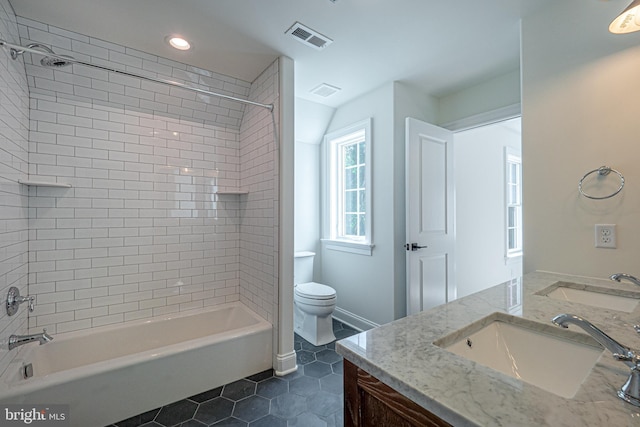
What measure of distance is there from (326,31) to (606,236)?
207 cm

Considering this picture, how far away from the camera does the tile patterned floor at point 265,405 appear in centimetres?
165

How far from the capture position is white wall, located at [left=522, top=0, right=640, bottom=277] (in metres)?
1.41

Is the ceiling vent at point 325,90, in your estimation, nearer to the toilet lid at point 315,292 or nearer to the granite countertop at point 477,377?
the toilet lid at point 315,292

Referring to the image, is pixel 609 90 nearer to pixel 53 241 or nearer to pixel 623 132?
pixel 623 132

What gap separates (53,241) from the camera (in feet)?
6.54

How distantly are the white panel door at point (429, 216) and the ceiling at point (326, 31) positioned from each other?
59cm

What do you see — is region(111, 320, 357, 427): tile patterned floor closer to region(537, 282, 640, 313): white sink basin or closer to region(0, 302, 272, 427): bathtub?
region(0, 302, 272, 427): bathtub

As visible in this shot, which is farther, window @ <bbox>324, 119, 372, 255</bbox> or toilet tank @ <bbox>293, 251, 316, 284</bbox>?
toilet tank @ <bbox>293, 251, 316, 284</bbox>

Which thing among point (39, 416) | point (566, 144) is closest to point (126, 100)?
point (39, 416)

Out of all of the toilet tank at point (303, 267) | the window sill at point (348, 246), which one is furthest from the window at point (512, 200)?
the toilet tank at point (303, 267)

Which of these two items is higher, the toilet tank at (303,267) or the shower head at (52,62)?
the shower head at (52,62)

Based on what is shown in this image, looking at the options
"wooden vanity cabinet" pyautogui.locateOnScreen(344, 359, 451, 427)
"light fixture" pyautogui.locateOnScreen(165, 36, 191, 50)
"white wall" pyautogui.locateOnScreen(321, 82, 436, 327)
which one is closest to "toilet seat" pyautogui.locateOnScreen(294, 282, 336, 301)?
"white wall" pyautogui.locateOnScreen(321, 82, 436, 327)

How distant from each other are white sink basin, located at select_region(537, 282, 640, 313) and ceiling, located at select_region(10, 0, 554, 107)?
5.44 ft

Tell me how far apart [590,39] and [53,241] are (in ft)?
12.0
